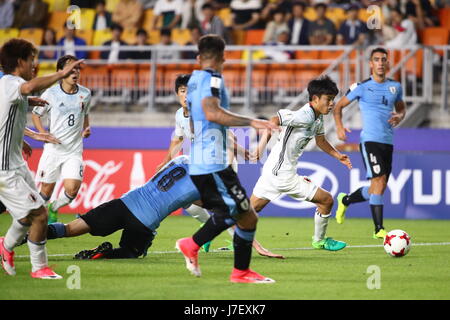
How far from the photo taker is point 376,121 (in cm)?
1252

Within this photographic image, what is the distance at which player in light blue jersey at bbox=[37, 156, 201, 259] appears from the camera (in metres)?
8.79

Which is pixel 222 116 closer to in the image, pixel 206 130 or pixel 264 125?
pixel 206 130

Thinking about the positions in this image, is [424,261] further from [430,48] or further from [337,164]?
[430,48]

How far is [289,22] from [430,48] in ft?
11.2

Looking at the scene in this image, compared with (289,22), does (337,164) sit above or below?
below

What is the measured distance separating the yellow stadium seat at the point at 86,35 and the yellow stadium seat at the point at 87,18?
0.25 meters

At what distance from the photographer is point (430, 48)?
1761cm

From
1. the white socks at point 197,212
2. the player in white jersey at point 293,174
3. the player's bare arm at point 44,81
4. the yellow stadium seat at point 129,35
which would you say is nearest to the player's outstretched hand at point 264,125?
the player's bare arm at point 44,81

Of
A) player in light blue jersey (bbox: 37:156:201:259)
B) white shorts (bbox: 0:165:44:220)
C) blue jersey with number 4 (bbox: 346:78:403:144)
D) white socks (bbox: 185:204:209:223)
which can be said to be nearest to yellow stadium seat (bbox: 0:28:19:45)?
blue jersey with number 4 (bbox: 346:78:403:144)

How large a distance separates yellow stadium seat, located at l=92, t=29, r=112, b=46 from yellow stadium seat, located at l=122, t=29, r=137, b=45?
0.33 metres

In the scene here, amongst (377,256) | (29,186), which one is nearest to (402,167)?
(377,256)

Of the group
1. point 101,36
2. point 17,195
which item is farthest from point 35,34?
point 17,195

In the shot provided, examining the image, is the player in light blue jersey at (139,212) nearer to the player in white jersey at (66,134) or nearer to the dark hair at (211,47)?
the dark hair at (211,47)

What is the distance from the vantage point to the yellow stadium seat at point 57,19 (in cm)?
2192
